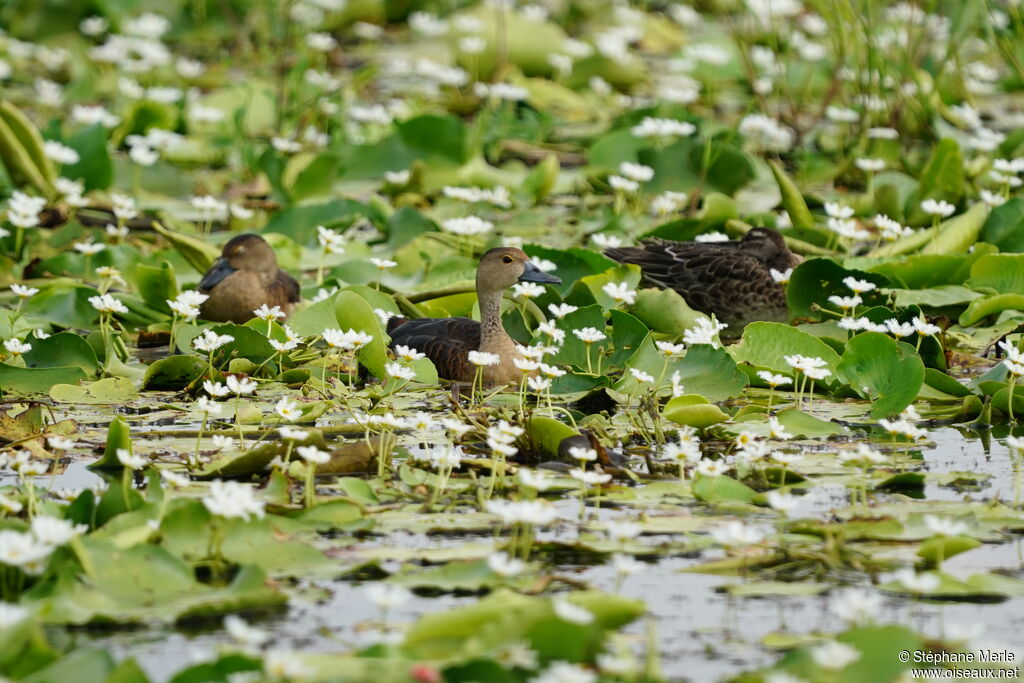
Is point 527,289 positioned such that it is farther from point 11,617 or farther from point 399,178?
point 11,617

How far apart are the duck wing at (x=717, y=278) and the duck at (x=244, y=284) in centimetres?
159

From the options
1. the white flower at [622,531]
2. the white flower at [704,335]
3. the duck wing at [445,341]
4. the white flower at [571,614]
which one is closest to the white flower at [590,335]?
the white flower at [704,335]

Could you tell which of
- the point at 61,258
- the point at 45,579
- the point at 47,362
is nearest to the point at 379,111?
the point at 61,258

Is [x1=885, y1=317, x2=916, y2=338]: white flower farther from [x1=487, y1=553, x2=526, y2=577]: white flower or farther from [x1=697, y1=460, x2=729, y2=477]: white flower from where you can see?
[x1=487, y1=553, x2=526, y2=577]: white flower

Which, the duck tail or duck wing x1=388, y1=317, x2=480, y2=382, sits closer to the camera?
duck wing x1=388, y1=317, x2=480, y2=382

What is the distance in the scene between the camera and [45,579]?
12.2 ft

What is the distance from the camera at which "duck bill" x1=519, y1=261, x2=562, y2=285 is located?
625cm

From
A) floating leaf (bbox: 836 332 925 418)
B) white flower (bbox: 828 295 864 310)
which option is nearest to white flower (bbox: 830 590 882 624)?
floating leaf (bbox: 836 332 925 418)

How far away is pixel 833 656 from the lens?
10.1ft

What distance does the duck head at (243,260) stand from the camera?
23.0ft

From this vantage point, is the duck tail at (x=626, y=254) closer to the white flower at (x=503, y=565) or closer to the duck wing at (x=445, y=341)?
the duck wing at (x=445, y=341)

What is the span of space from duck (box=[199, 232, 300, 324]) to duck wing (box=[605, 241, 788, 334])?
5.23 ft

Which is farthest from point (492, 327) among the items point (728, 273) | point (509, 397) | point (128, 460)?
point (128, 460)

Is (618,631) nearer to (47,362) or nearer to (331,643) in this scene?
(331,643)
